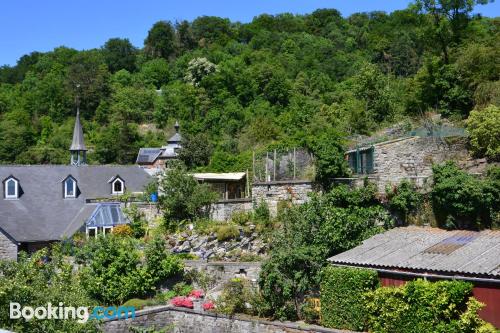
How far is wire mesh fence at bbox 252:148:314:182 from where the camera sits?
23812 millimetres

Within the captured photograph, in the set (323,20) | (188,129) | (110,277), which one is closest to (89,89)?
(188,129)

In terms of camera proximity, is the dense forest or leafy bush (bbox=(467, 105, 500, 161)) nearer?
leafy bush (bbox=(467, 105, 500, 161))

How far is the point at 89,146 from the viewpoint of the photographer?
63.4m

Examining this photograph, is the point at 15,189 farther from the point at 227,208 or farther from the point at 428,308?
the point at 428,308

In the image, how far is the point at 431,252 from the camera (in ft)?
54.2

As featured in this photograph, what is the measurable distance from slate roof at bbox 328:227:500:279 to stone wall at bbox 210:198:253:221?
706cm

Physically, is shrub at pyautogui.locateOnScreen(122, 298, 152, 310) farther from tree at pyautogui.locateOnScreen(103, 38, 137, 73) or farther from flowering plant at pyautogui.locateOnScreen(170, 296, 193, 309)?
tree at pyautogui.locateOnScreen(103, 38, 137, 73)

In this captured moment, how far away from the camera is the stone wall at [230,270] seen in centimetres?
2048

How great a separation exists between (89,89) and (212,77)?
1868cm

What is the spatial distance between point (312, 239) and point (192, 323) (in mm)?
4492

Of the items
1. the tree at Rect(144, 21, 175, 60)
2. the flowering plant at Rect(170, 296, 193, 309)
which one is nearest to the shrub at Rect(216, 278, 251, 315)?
the flowering plant at Rect(170, 296, 193, 309)

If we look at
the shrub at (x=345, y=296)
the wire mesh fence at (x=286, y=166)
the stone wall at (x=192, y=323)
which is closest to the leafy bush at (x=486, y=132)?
the wire mesh fence at (x=286, y=166)

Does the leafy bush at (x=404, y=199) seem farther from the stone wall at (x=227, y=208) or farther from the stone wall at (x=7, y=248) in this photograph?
the stone wall at (x=7, y=248)

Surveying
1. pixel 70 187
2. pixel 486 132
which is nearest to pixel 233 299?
pixel 486 132
